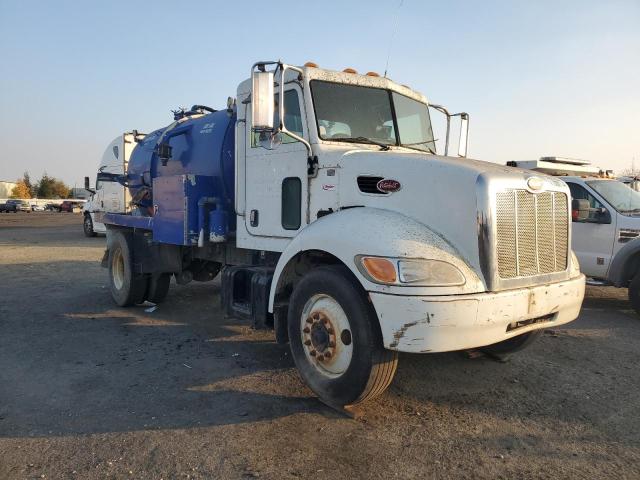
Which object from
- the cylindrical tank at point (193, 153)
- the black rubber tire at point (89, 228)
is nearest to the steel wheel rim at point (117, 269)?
the cylindrical tank at point (193, 153)

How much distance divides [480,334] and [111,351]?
3.90m

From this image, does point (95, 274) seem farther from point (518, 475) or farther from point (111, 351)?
point (518, 475)

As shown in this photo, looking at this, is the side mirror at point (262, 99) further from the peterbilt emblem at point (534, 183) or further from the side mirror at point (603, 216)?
the side mirror at point (603, 216)

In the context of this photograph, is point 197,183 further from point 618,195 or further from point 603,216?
point 618,195

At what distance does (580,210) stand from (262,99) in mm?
5249

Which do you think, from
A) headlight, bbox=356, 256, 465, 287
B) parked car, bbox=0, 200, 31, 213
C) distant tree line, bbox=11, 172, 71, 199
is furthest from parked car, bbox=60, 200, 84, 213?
headlight, bbox=356, 256, 465, 287

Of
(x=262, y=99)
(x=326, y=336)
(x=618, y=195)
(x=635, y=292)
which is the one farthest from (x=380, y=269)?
(x=618, y=195)

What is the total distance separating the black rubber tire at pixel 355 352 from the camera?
339 cm

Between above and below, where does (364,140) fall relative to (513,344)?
above

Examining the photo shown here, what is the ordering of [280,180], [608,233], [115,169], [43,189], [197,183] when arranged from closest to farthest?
[280,180]
[197,183]
[608,233]
[115,169]
[43,189]

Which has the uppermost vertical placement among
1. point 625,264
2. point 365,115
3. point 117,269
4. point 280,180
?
point 365,115

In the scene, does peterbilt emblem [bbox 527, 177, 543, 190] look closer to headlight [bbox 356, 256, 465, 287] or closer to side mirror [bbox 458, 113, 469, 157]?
headlight [bbox 356, 256, 465, 287]

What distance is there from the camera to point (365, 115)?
15.7 feet

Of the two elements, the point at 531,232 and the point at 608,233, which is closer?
the point at 531,232
